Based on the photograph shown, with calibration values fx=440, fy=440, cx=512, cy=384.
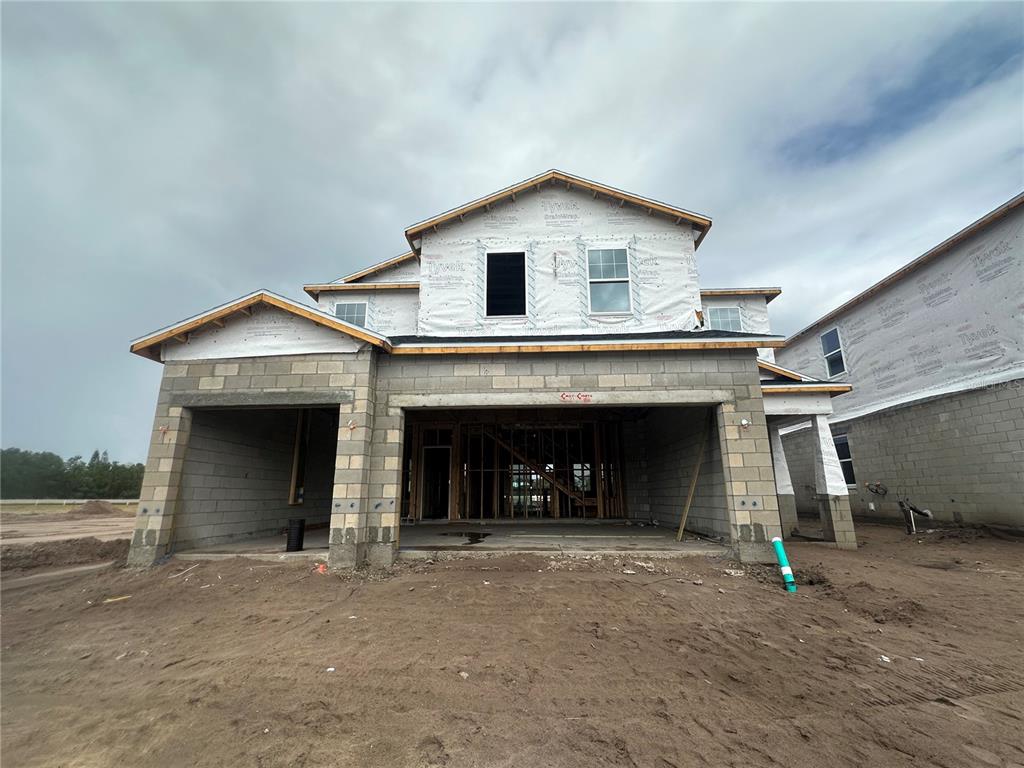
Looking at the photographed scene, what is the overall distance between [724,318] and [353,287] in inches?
492

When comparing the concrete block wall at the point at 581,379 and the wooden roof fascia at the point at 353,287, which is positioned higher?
the wooden roof fascia at the point at 353,287

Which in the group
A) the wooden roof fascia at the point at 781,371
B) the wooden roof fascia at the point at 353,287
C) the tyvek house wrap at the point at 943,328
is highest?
the wooden roof fascia at the point at 353,287

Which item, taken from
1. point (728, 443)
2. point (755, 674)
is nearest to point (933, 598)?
point (728, 443)

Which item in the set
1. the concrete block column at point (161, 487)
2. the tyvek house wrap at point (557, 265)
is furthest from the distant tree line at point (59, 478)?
the tyvek house wrap at point (557, 265)

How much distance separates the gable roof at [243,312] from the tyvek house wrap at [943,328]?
15.5m

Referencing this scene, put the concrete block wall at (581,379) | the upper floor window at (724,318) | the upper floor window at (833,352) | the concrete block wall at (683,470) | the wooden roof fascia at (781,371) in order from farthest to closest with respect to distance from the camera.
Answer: the upper floor window at (833,352) < the upper floor window at (724,318) < the wooden roof fascia at (781,371) < the concrete block wall at (683,470) < the concrete block wall at (581,379)

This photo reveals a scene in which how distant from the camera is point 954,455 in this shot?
1205cm

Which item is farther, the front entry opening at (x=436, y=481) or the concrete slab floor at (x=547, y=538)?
the front entry opening at (x=436, y=481)

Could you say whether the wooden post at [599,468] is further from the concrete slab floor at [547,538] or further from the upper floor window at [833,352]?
the upper floor window at [833,352]

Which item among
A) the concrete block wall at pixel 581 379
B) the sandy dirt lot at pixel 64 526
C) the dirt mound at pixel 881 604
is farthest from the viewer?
the sandy dirt lot at pixel 64 526

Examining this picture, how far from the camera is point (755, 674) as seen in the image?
4.14m

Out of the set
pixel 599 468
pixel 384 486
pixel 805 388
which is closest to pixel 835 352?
pixel 805 388

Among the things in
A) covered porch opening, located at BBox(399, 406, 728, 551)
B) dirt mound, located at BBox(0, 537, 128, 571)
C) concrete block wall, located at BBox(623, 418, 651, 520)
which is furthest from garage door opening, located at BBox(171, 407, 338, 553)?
concrete block wall, located at BBox(623, 418, 651, 520)

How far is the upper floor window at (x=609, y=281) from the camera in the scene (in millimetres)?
10750
